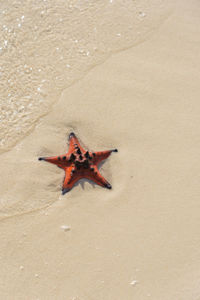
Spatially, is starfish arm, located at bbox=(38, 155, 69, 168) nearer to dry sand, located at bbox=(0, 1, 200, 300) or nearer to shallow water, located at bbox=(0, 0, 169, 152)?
dry sand, located at bbox=(0, 1, 200, 300)

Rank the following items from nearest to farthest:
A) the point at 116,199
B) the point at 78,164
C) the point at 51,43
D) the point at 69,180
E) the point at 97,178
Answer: the point at 78,164 → the point at 69,180 → the point at 97,178 → the point at 116,199 → the point at 51,43

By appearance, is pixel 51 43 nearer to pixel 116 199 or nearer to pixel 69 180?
pixel 69 180

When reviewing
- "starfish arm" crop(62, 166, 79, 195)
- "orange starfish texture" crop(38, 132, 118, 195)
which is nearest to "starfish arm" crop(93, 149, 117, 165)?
"orange starfish texture" crop(38, 132, 118, 195)

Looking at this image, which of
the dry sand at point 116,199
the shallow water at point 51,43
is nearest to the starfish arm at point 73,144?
the dry sand at point 116,199

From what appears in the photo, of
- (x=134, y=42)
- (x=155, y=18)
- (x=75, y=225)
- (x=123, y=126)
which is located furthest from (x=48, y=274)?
(x=155, y=18)

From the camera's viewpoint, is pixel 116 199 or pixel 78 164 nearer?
pixel 78 164

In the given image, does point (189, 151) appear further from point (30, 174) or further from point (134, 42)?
point (30, 174)

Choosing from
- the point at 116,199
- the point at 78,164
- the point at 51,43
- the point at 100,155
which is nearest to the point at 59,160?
the point at 78,164

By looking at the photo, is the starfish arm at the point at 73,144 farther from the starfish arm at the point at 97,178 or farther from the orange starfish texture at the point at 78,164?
the starfish arm at the point at 97,178
